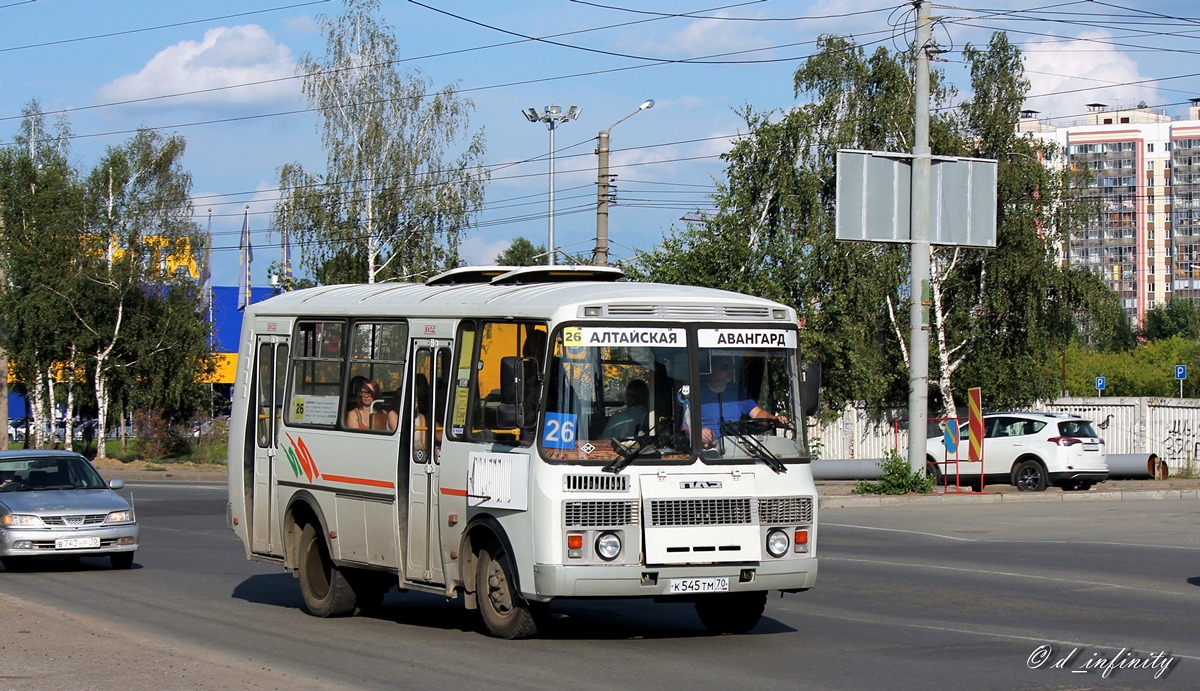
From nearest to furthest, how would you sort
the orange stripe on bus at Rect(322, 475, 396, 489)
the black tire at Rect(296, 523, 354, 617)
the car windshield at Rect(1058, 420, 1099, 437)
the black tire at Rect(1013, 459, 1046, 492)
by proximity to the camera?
the orange stripe on bus at Rect(322, 475, 396, 489) → the black tire at Rect(296, 523, 354, 617) → the car windshield at Rect(1058, 420, 1099, 437) → the black tire at Rect(1013, 459, 1046, 492)

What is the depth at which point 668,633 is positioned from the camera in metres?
11.8

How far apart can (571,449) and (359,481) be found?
109 inches

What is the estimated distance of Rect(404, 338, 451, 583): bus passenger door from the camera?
11727 mm

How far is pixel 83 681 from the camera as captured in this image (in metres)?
9.39

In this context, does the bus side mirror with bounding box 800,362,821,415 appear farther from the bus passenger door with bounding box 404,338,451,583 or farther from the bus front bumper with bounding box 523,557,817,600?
the bus passenger door with bounding box 404,338,451,583

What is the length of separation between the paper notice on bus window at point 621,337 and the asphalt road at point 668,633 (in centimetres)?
223

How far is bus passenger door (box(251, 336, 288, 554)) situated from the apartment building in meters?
140

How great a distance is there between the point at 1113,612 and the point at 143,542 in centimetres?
1518

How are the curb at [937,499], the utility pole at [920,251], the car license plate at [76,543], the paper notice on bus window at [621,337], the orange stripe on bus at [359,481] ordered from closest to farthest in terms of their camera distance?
the paper notice on bus window at [621,337] < the orange stripe on bus at [359,481] < the car license plate at [76,543] < the curb at [937,499] < the utility pole at [920,251]

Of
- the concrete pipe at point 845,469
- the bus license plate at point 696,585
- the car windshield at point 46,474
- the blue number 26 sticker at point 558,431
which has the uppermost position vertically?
the blue number 26 sticker at point 558,431

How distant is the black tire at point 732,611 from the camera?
455 inches

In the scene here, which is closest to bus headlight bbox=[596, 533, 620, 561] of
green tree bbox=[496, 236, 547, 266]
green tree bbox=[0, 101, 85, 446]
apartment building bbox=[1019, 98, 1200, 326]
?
green tree bbox=[0, 101, 85, 446]

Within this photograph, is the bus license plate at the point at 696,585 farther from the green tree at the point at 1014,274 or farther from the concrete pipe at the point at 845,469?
the green tree at the point at 1014,274
